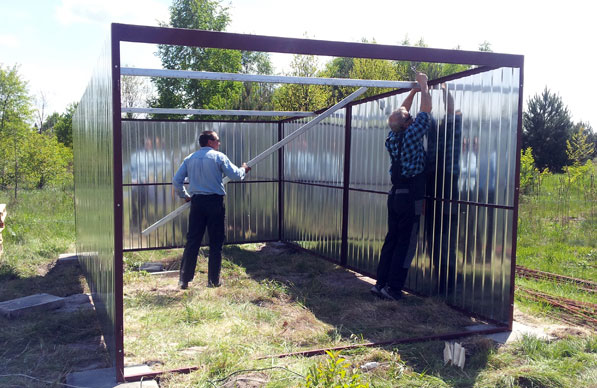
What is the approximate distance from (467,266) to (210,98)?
22.8 meters

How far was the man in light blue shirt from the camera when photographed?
6.33 m

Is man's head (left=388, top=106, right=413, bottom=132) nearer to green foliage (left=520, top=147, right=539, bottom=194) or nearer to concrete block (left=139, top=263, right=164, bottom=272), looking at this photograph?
concrete block (left=139, top=263, right=164, bottom=272)

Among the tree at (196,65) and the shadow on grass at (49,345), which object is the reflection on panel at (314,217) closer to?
the shadow on grass at (49,345)

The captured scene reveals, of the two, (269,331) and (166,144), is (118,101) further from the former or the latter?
(166,144)

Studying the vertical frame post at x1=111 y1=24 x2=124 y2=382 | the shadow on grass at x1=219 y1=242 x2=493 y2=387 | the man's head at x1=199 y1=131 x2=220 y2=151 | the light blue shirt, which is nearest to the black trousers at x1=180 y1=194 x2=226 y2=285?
the light blue shirt

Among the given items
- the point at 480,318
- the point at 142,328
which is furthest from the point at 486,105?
the point at 142,328

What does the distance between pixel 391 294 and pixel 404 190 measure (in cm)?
Result: 125

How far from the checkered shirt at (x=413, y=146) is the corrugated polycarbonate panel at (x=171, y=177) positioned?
449cm

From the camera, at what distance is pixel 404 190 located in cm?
561

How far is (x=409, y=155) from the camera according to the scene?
17.9 feet

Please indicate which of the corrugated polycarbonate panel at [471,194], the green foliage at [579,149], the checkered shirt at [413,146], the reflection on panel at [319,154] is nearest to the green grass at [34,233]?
the reflection on panel at [319,154]

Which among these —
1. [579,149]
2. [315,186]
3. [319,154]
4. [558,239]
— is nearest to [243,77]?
[319,154]

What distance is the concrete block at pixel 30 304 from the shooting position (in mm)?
5406

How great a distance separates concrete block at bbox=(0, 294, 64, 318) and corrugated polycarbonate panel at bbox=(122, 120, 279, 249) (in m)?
2.90
